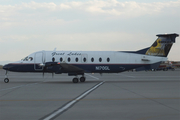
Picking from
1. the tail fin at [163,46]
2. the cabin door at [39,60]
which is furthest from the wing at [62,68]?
the tail fin at [163,46]

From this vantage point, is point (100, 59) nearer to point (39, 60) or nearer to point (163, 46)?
point (39, 60)

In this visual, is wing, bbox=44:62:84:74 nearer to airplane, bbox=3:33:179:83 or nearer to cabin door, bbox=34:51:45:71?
airplane, bbox=3:33:179:83

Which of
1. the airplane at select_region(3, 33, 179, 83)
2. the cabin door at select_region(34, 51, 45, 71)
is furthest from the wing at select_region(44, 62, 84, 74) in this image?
the cabin door at select_region(34, 51, 45, 71)

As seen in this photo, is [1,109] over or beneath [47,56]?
beneath

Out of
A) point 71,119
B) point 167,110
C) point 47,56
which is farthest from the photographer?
point 47,56

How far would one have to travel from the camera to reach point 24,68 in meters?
25.5

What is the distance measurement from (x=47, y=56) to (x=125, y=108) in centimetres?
1709

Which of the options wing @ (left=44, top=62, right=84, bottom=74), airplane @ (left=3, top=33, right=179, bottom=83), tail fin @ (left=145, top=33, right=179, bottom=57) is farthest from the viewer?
tail fin @ (left=145, top=33, right=179, bottom=57)

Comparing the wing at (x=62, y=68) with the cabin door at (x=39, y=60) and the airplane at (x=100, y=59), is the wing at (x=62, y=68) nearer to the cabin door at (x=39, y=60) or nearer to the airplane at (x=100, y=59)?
the airplane at (x=100, y=59)

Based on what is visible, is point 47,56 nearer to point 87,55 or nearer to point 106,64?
point 87,55

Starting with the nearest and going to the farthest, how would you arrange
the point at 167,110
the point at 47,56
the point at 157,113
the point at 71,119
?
the point at 71,119 < the point at 157,113 < the point at 167,110 < the point at 47,56

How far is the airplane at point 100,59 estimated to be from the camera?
25.3 meters

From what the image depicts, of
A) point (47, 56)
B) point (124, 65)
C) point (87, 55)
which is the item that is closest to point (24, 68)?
point (47, 56)

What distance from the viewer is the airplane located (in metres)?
25.3
